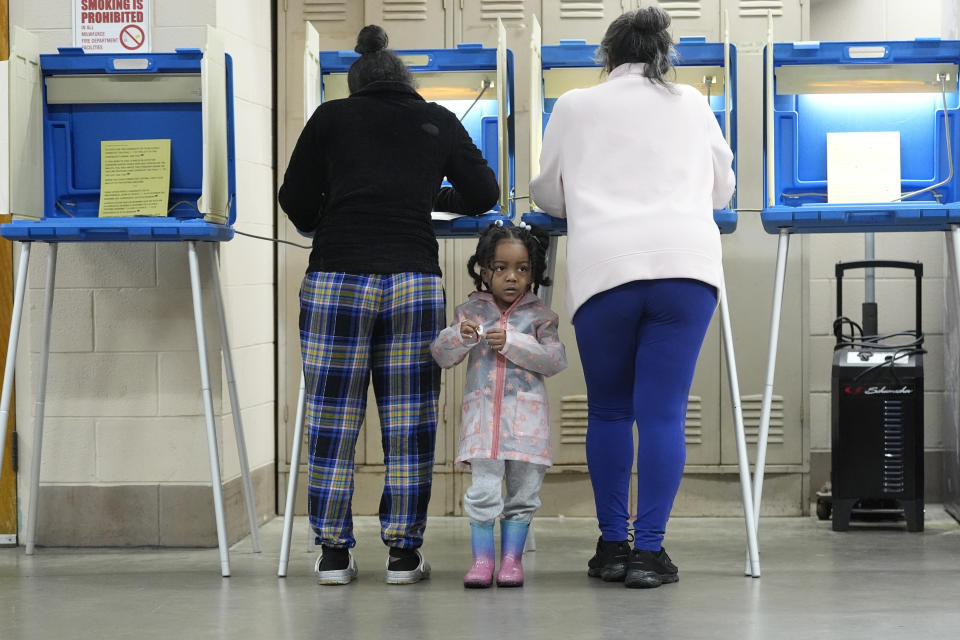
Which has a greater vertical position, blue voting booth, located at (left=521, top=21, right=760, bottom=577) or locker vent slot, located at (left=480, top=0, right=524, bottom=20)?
locker vent slot, located at (left=480, top=0, right=524, bottom=20)

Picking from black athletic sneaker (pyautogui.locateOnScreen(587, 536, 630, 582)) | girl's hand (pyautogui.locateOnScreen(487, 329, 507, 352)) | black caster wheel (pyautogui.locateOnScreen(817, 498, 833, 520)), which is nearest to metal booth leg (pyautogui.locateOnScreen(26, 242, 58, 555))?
girl's hand (pyautogui.locateOnScreen(487, 329, 507, 352))

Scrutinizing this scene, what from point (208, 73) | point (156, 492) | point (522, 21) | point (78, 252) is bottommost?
point (156, 492)

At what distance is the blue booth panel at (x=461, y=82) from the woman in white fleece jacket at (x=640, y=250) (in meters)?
0.50

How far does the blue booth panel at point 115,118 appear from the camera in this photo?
10.3 ft

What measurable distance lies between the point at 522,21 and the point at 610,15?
0.93 ft

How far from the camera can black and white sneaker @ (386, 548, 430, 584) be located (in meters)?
2.83

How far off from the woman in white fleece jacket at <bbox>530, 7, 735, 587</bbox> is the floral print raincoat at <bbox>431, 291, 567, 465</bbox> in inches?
4.6

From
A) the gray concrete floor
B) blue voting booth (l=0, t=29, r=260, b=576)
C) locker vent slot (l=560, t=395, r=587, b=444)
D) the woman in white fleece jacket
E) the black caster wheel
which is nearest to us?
the gray concrete floor

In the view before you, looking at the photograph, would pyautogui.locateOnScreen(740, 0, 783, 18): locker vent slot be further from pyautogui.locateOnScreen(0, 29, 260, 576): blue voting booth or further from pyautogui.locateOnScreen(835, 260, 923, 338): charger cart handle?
pyautogui.locateOnScreen(0, 29, 260, 576): blue voting booth

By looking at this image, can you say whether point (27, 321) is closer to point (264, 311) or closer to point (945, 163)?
point (264, 311)

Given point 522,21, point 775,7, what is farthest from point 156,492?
point 775,7

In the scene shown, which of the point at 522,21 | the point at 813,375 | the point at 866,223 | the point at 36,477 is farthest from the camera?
the point at 813,375

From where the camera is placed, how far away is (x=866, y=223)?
9.66 feet

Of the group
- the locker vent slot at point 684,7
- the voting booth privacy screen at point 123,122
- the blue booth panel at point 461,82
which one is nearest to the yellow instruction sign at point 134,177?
the voting booth privacy screen at point 123,122
